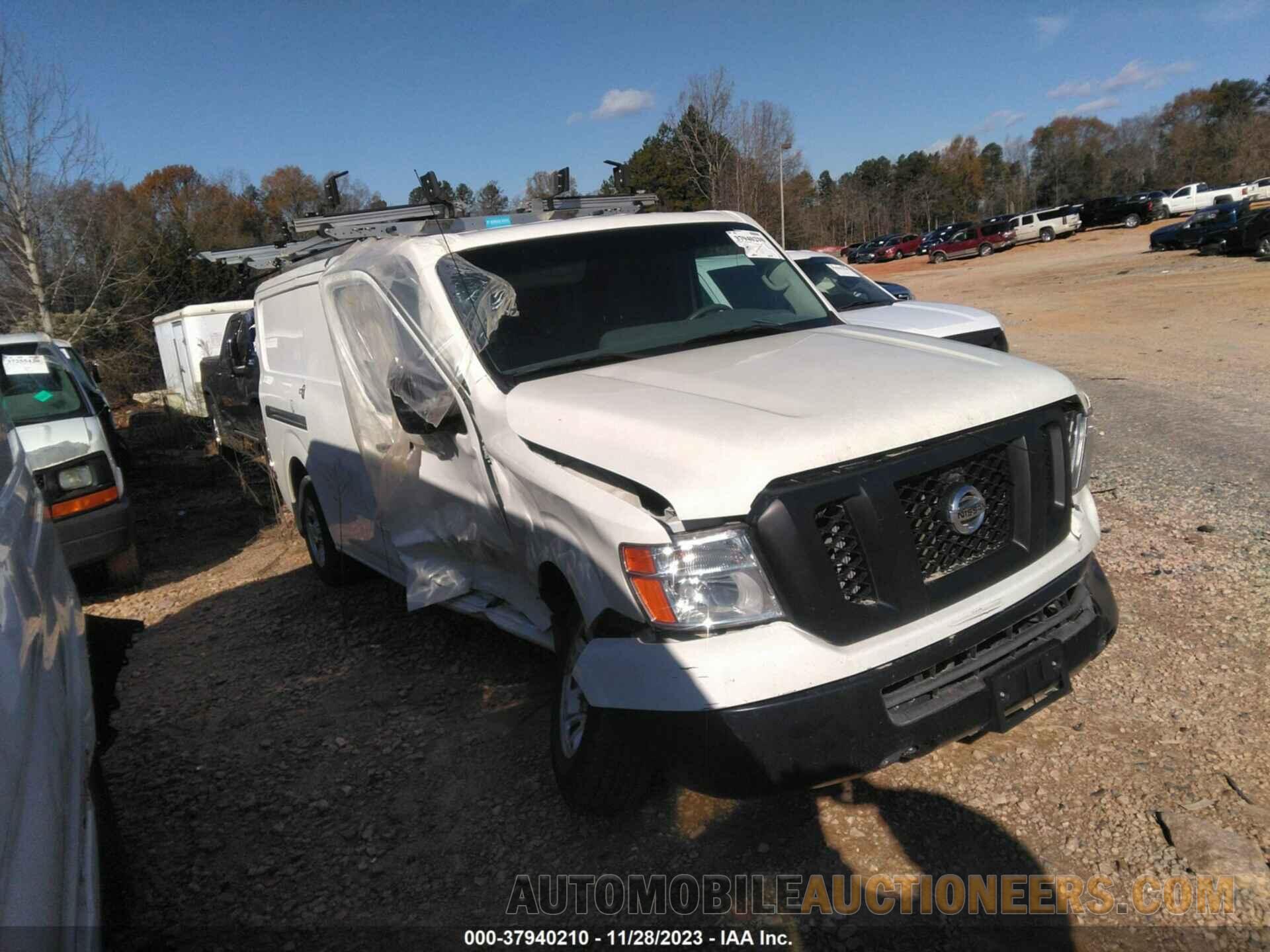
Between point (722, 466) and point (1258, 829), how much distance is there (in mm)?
2064

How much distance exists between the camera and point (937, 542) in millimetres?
2662

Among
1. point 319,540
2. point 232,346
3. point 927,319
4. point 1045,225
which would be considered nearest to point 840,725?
point 319,540

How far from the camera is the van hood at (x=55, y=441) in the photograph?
245 inches

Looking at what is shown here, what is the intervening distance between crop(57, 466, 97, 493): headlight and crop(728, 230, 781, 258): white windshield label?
494 centimetres

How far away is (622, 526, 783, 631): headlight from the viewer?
2443mm

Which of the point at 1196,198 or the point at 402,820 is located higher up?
the point at 1196,198

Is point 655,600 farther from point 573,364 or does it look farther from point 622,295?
point 622,295

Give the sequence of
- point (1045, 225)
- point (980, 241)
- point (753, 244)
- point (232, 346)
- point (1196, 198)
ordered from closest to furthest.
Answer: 1. point (753, 244)
2. point (232, 346)
3. point (1196, 198)
4. point (980, 241)
5. point (1045, 225)

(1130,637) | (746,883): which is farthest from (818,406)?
(1130,637)

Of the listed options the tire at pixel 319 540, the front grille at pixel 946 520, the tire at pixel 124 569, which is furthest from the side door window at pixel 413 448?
the tire at pixel 124 569

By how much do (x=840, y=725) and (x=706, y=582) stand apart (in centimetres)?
54

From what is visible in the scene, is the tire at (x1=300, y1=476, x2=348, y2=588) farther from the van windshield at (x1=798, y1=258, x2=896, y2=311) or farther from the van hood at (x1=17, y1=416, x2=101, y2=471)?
the van windshield at (x1=798, y1=258, x2=896, y2=311)

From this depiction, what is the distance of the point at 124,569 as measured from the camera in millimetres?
6801

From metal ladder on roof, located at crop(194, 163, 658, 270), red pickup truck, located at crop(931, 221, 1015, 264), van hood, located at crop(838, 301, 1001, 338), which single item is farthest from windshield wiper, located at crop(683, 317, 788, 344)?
red pickup truck, located at crop(931, 221, 1015, 264)
